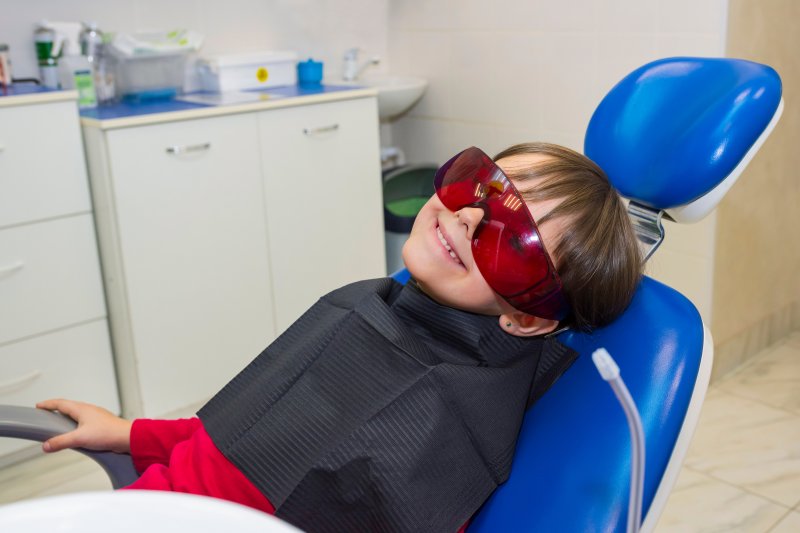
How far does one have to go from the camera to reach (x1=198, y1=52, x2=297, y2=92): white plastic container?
2676mm

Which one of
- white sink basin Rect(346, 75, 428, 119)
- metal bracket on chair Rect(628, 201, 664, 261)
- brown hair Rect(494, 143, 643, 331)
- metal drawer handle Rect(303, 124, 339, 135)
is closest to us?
brown hair Rect(494, 143, 643, 331)

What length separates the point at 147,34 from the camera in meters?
2.56

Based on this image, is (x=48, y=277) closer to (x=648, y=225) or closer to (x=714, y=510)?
(x=648, y=225)

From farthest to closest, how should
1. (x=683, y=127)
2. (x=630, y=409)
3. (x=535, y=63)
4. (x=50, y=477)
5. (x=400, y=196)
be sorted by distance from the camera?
(x=400, y=196) → (x=535, y=63) → (x=50, y=477) → (x=683, y=127) → (x=630, y=409)

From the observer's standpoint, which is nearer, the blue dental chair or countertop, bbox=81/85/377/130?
the blue dental chair

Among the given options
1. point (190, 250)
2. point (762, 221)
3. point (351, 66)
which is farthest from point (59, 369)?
point (762, 221)

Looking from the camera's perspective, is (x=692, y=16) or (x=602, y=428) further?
(x=692, y=16)

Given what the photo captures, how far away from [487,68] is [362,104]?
0.48m

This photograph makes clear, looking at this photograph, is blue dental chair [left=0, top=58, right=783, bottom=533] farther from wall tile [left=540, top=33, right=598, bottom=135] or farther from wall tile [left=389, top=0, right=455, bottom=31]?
wall tile [left=389, top=0, right=455, bottom=31]

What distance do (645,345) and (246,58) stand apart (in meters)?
1.98

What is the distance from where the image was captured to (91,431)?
1221mm

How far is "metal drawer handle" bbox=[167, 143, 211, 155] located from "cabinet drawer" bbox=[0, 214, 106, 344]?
27 cm

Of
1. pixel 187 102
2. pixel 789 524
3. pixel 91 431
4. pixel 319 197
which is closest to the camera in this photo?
pixel 91 431

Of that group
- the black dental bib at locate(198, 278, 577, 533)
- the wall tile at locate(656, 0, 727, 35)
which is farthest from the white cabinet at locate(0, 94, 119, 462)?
the wall tile at locate(656, 0, 727, 35)
